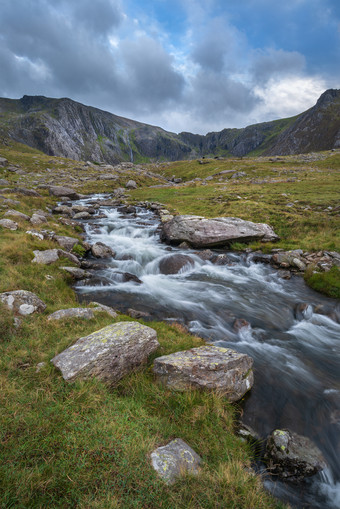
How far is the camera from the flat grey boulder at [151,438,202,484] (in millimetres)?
3613

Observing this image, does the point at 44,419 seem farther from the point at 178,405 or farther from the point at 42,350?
the point at 178,405

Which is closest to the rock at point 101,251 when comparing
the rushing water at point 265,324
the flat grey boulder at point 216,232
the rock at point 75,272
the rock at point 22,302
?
the rushing water at point 265,324

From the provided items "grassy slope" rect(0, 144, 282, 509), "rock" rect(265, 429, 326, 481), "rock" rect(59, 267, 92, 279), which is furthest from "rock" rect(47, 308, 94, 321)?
"rock" rect(265, 429, 326, 481)

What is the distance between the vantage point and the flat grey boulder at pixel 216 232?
68.9 feet

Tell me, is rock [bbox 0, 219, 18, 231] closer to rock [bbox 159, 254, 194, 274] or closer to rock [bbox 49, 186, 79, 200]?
rock [bbox 159, 254, 194, 274]

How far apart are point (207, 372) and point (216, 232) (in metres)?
16.5

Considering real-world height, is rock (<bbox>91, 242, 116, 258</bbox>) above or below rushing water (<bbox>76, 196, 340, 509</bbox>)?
above

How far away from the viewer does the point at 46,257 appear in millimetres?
12695

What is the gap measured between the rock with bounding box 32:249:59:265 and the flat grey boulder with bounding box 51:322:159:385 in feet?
25.2

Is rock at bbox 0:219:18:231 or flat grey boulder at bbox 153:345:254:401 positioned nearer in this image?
flat grey boulder at bbox 153:345:254:401

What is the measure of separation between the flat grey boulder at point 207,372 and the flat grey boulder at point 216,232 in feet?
49.4

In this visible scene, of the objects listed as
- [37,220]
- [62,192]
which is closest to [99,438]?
[37,220]

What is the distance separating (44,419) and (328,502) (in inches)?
237

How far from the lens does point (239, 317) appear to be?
38.6ft
